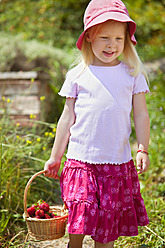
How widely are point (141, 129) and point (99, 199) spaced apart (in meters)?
0.51

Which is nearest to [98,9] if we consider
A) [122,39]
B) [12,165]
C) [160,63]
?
[122,39]

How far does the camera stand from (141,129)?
84.4 inches

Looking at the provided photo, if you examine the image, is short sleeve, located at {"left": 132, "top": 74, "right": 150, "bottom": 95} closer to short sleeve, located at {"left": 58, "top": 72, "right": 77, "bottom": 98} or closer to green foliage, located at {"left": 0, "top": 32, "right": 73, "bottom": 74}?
short sleeve, located at {"left": 58, "top": 72, "right": 77, "bottom": 98}

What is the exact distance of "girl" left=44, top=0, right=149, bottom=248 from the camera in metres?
2.00

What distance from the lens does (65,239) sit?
2.73 m

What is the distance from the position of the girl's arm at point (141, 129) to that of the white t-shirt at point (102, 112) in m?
0.06

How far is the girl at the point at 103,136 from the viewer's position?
78.9 inches

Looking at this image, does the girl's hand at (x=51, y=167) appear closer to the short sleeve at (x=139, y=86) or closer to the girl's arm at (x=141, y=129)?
the girl's arm at (x=141, y=129)

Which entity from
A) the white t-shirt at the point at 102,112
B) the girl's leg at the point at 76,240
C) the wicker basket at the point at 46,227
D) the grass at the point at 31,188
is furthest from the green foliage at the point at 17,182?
the white t-shirt at the point at 102,112

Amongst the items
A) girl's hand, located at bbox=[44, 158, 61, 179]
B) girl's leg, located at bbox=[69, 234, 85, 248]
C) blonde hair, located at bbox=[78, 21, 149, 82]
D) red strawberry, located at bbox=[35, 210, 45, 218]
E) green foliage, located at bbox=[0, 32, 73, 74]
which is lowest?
girl's leg, located at bbox=[69, 234, 85, 248]

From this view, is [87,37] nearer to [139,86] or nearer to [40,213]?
[139,86]

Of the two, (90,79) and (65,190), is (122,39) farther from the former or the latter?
(65,190)

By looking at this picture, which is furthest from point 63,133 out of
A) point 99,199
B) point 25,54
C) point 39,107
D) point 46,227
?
point 25,54

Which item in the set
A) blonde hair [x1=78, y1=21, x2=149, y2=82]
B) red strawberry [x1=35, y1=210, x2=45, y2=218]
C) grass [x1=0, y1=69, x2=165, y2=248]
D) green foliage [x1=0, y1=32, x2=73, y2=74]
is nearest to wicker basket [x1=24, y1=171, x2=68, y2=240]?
red strawberry [x1=35, y1=210, x2=45, y2=218]
